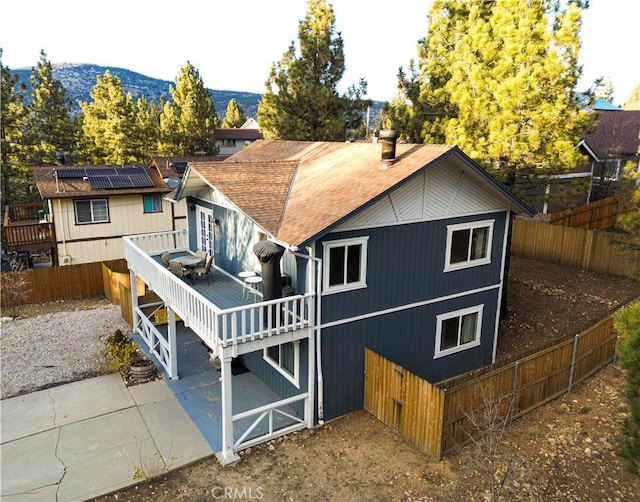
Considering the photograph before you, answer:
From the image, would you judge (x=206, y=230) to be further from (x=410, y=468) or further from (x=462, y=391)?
(x=410, y=468)

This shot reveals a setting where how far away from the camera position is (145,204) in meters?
26.6

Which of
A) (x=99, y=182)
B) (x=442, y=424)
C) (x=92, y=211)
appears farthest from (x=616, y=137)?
(x=92, y=211)

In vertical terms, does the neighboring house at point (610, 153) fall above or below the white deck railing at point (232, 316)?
above

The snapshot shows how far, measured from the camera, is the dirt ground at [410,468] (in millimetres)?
9102

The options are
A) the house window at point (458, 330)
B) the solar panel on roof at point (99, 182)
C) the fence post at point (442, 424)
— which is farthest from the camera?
the solar panel on roof at point (99, 182)

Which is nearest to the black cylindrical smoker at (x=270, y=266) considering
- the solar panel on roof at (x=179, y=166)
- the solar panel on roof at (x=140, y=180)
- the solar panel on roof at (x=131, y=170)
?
the solar panel on roof at (x=140, y=180)

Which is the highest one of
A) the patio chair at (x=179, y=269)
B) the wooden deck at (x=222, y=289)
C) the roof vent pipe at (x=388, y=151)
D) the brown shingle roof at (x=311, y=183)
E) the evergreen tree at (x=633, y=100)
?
the evergreen tree at (x=633, y=100)

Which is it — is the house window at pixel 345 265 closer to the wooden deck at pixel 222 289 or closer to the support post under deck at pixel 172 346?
the wooden deck at pixel 222 289

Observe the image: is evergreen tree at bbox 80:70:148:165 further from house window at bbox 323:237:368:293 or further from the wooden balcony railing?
house window at bbox 323:237:368:293

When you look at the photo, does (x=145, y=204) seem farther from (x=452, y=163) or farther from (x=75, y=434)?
(x=452, y=163)

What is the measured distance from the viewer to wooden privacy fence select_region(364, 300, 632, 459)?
32.8 feet

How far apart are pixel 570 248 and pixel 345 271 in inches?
705

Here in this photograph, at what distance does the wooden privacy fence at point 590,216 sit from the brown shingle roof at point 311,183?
1731cm

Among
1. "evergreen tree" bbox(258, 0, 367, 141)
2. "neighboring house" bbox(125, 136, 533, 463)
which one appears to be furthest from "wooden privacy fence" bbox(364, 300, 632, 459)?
"evergreen tree" bbox(258, 0, 367, 141)
